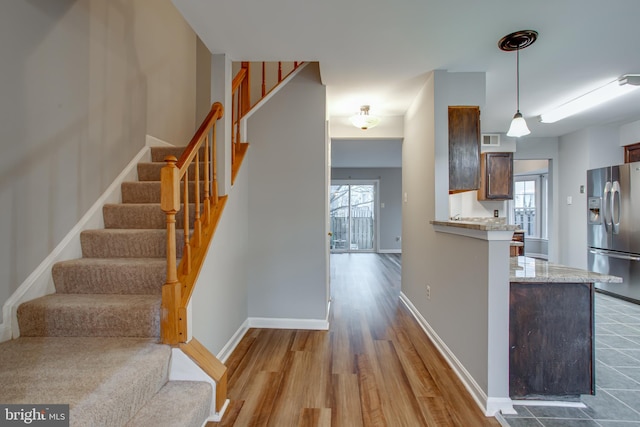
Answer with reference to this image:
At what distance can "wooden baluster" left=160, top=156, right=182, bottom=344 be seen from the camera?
1.59m

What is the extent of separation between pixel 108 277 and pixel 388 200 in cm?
756

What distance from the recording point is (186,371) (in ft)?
5.41

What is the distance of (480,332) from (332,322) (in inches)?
63.6

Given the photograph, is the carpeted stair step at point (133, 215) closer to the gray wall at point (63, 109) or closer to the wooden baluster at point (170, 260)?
the gray wall at point (63, 109)

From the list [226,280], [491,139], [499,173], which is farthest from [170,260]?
[491,139]

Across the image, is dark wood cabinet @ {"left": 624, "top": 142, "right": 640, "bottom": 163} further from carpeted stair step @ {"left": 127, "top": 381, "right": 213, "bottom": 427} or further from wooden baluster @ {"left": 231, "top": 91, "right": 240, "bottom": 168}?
carpeted stair step @ {"left": 127, "top": 381, "right": 213, "bottom": 427}

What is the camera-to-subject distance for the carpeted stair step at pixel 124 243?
83.4 inches

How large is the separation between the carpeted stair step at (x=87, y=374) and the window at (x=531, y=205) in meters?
7.58

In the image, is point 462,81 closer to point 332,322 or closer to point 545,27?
point 545,27

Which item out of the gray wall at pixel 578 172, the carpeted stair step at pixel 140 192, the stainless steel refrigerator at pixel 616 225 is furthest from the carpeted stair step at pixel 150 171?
the gray wall at pixel 578 172

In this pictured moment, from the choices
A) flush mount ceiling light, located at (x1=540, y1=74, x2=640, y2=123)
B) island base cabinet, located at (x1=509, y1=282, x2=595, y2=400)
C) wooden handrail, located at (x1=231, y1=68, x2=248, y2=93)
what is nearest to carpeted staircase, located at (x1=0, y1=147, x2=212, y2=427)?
wooden handrail, located at (x1=231, y1=68, x2=248, y2=93)

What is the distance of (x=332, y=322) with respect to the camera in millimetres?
3137

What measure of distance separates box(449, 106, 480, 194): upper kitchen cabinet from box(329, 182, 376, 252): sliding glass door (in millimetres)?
5971

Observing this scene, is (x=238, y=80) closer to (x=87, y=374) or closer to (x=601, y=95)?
(x=87, y=374)
